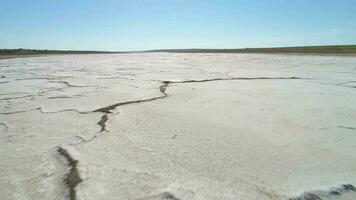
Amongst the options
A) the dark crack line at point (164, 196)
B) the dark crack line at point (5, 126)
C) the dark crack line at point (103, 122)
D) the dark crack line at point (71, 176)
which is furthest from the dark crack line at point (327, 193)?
the dark crack line at point (5, 126)

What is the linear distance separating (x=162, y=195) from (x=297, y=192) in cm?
51

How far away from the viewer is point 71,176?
1153mm

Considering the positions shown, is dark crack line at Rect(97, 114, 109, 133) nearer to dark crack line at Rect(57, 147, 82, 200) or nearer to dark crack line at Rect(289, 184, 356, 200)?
dark crack line at Rect(57, 147, 82, 200)

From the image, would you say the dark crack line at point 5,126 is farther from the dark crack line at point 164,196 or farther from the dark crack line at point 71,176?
the dark crack line at point 164,196

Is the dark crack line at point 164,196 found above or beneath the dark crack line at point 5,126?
beneath

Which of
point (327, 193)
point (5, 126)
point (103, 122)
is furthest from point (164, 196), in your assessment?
point (5, 126)

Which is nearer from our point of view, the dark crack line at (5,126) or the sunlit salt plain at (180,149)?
the sunlit salt plain at (180,149)

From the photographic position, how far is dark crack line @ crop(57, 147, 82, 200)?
3.42 feet

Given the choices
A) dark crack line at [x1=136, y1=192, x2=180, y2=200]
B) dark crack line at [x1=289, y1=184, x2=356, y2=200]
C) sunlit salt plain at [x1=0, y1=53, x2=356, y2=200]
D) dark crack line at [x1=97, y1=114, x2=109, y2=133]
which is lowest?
dark crack line at [x1=289, y1=184, x2=356, y2=200]

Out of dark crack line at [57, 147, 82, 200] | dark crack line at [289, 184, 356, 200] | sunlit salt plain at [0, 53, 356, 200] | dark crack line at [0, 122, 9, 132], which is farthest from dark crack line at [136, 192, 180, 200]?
dark crack line at [0, 122, 9, 132]

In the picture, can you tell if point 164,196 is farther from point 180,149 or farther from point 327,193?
point 327,193

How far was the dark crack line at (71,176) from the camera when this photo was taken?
3.42ft

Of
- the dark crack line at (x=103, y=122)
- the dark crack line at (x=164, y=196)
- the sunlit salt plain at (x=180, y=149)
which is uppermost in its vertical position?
the dark crack line at (x=103, y=122)

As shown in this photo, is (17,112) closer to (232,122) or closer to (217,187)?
(232,122)
